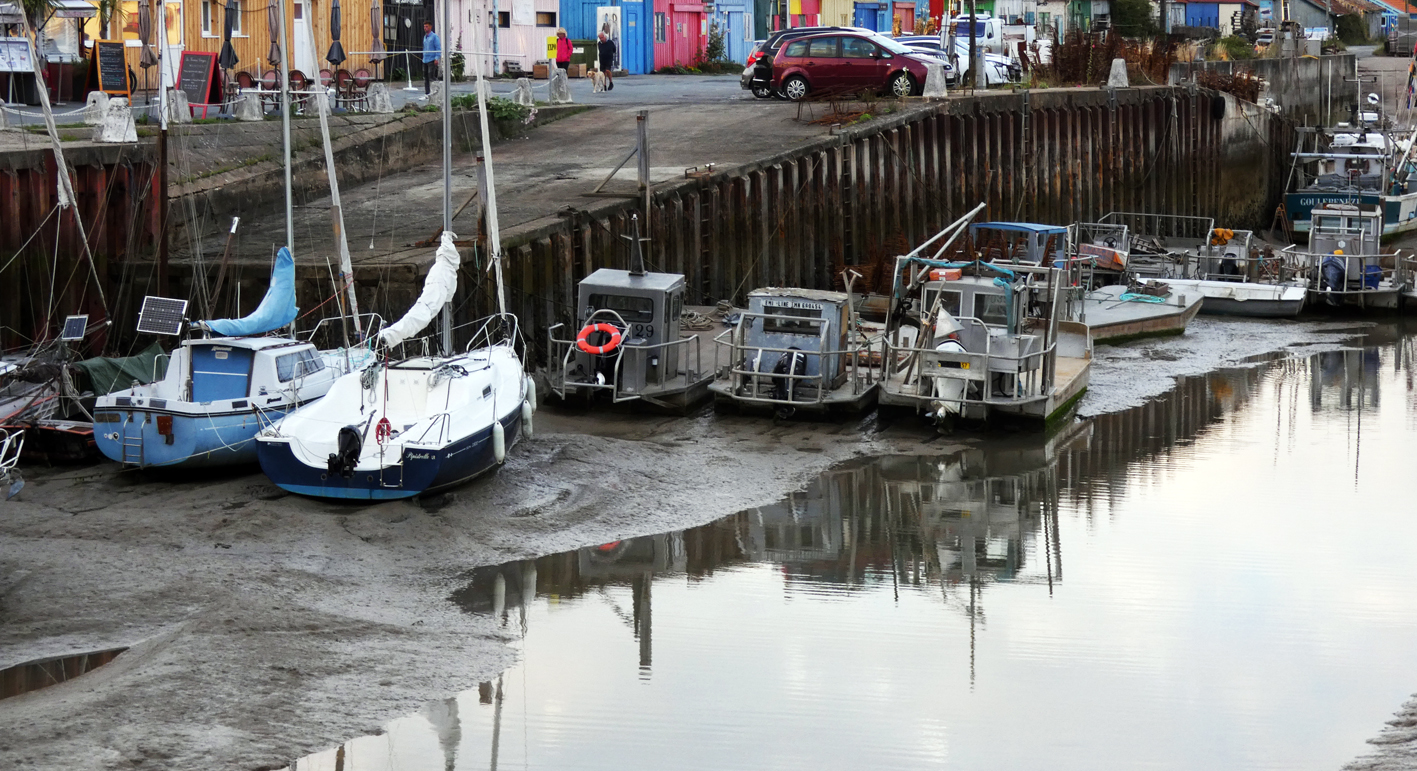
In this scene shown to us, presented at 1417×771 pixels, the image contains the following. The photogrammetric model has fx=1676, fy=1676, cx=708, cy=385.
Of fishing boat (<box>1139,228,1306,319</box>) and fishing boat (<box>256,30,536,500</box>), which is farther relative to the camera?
fishing boat (<box>1139,228,1306,319</box>)

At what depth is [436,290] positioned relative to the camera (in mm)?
18688

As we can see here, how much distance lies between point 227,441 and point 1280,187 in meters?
38.7

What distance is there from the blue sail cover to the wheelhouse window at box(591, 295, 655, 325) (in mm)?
3958

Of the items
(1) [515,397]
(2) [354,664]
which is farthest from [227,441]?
(2) [354,664]

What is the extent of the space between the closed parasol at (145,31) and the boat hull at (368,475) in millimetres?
13711

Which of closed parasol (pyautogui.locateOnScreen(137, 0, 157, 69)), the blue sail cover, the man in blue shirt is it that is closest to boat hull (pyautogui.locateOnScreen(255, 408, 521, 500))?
the blue sail cover

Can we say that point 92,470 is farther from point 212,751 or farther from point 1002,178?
point 1002,178

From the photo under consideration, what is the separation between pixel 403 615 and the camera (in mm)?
13211

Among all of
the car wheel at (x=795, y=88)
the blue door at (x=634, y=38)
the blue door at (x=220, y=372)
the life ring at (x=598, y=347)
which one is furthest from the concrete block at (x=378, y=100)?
the blue door at (x=634, y=38)

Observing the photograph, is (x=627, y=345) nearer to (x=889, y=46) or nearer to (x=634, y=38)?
(x=889, y=46)

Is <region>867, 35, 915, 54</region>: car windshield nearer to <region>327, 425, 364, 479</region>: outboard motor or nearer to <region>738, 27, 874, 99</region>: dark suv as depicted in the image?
<region>738, 27, 874, 99</region>: dark suv

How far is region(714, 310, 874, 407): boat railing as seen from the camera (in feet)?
65.6

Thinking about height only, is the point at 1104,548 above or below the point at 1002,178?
below

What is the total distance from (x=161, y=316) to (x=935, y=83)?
1892 cm
